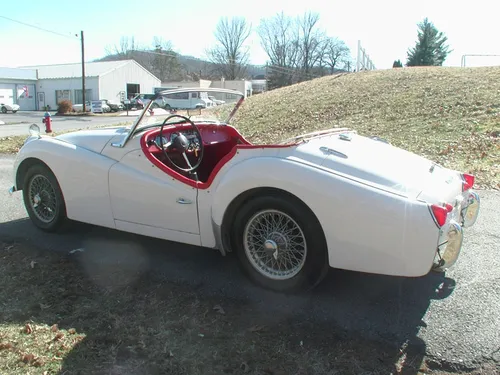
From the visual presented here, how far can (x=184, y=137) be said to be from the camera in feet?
14.2

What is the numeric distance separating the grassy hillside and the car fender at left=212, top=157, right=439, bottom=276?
497cm

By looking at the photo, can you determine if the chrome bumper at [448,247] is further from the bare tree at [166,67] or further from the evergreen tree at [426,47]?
the bare tree at [166,67]

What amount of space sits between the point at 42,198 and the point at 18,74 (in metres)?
53.3

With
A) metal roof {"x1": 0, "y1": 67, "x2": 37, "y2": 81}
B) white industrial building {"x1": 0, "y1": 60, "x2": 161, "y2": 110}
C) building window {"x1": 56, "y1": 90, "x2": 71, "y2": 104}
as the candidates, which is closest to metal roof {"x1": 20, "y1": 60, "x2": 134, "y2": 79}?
white industrial building {"x1": 0, "y1": 60, "x2": 161, "y2": 110}

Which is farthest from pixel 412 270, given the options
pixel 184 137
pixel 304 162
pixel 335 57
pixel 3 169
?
pixel 335 57

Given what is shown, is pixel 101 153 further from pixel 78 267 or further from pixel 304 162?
pixel 304 162

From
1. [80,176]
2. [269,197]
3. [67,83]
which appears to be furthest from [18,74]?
[269,197]

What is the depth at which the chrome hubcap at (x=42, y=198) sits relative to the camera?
4570mm

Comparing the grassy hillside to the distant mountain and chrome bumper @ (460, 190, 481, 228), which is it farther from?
the distant mountain

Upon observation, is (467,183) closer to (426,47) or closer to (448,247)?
(448,247)

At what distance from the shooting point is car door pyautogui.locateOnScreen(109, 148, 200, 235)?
142 inches

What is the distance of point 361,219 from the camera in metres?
2.84

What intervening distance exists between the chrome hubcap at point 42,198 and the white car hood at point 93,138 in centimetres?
51

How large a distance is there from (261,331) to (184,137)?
2181 mm
